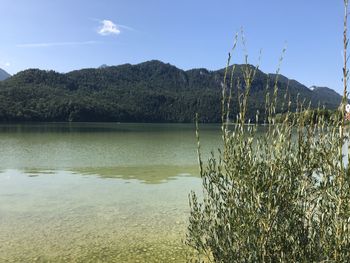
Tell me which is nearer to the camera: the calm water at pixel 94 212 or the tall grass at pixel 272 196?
the tall grass at pixel 272 196

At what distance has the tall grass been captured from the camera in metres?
4.06

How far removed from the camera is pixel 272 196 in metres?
4.13

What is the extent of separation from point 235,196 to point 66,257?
240 inches

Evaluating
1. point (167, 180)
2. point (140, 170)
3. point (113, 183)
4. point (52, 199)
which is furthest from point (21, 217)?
point (140, 170)

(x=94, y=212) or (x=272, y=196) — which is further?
(x=94, y=212)

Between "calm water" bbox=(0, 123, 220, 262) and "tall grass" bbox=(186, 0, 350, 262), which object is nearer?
"tall grass" bbox=(186, 0, 350, 262)

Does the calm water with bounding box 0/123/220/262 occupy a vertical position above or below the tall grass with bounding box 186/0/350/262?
below

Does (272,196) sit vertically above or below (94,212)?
above

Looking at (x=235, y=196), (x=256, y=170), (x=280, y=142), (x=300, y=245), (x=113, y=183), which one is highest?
(x=280, y=142)

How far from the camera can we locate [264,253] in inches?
157

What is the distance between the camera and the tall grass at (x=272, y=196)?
4.06 meters

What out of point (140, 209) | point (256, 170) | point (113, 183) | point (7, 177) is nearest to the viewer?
point (256, 170)

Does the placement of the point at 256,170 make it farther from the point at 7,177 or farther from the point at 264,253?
the point at 7,177

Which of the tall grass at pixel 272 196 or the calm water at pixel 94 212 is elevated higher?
the tall grass at pixel 272 196
